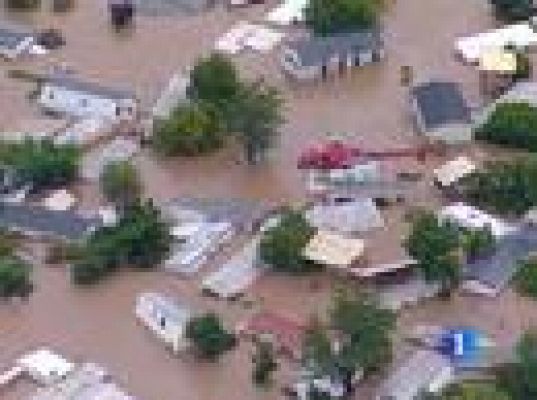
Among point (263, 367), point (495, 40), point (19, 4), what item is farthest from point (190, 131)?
point (19, 4)

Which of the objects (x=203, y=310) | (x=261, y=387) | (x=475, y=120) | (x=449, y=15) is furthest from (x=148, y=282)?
(x=449, y=15)

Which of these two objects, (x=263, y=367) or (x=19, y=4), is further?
(x=19, y=4)

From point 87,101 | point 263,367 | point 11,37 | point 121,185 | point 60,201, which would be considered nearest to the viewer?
point 263,367

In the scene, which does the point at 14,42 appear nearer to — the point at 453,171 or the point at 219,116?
the point at 219,116

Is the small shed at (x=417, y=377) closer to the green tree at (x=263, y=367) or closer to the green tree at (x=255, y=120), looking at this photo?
the green tree at (x=263, y=367)

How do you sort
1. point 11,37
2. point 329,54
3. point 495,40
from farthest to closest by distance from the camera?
point 11,37 → point 495,40 → point 329,54

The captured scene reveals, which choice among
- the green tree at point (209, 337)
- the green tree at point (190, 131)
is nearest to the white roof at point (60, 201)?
the green tree at point (190, 131)
